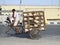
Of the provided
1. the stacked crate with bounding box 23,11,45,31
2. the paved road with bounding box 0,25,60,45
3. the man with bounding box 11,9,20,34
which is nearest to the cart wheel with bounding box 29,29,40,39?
the stacked crate with bounding box 23,11,45,31

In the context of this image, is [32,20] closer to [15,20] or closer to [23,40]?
[15,20]

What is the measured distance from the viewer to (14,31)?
21.9 metres

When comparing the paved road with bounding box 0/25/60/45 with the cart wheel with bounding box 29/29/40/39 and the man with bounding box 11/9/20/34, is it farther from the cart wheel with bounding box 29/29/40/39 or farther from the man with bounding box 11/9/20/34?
the man with bounding box 11/9/20/34

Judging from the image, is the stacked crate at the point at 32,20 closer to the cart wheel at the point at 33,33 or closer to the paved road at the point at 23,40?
the cart wheel at the point at 33,33

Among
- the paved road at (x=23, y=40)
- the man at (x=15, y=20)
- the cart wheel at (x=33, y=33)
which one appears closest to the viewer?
the paved road at (x=23, y=40)

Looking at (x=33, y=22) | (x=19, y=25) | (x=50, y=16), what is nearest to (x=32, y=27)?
(x=33, y=22)

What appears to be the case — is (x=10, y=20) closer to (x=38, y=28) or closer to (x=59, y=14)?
(x=38, y=28)

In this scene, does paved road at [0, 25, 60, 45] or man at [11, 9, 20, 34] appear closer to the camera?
paved road at [0, 25, 60, 45]

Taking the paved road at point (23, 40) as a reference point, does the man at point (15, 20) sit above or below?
above

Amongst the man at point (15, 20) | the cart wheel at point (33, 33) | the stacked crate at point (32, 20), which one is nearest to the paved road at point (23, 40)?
the cart wheel at point (33, 33)

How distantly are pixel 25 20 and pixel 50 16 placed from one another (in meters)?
42.5

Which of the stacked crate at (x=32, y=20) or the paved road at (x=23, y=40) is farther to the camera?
the stacked crate at (x=32, y=20)

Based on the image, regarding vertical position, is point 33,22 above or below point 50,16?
above

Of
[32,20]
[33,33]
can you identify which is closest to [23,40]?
[33,33]
